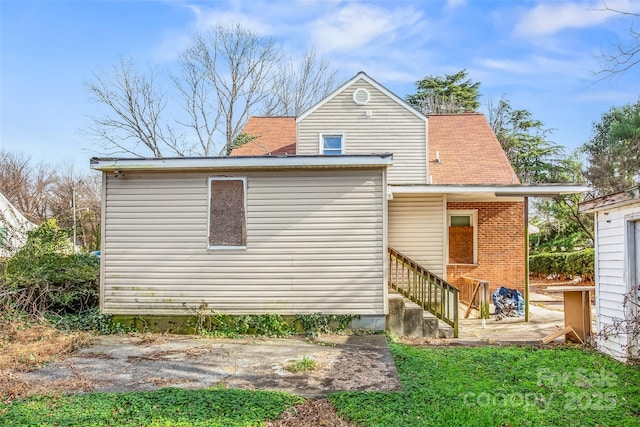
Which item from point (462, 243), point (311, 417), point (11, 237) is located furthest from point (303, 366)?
point (462, 243)

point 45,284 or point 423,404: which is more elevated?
point 45,284

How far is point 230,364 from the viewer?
570cm

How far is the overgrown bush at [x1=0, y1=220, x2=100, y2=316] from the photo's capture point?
793 centimetres

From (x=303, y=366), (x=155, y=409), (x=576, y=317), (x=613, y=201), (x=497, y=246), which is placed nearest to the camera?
(x=155, y=409)

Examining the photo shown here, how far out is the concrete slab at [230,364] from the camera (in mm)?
4881

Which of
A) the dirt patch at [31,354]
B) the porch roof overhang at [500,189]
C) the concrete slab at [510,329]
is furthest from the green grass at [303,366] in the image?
the porch roof overhang at [500,189]

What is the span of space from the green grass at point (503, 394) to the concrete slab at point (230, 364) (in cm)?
38

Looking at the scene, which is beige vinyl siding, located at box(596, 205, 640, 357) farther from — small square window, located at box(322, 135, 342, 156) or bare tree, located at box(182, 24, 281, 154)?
bare tree, located at box(182, 24, 281, 154)

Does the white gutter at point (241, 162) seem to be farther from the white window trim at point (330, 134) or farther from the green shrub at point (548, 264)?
the green shrub at point (548, 264)

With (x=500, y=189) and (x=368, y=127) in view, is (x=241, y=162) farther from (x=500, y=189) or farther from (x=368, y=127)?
(x=368, y=127)

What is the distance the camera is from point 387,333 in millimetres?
7422

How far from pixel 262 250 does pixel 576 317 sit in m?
5.52

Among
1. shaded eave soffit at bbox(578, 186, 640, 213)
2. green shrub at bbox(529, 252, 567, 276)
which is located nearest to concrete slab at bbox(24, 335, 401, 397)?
shaded eave soffit at bbox(578, 186, 640, 213)

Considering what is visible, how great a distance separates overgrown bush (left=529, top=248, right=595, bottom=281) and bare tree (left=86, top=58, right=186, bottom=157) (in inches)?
746
